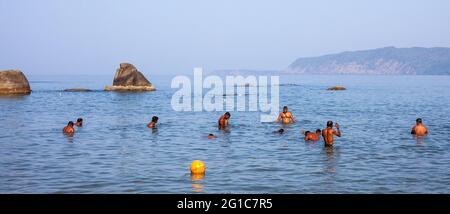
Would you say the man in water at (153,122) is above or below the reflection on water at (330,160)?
above

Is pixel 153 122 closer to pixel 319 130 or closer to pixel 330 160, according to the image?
pixel 319 130

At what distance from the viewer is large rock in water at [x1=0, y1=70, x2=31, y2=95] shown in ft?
267

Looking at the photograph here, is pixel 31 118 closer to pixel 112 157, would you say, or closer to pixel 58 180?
pixel 112 157

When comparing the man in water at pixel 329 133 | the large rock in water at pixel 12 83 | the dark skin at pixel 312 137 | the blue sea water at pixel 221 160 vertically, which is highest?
the large rock in water at pixel 12 83

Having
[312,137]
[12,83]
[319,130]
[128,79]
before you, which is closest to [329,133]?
[312,137]

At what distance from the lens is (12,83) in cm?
8288

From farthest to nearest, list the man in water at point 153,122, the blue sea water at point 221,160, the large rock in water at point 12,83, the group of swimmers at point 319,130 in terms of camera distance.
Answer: the large rock in water at point 12,83 → the man in water at point 153,122 → the group of swimmers at point 319,130 → the blue sea water at point 221,160

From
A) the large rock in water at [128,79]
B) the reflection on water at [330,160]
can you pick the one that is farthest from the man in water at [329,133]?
the large rock in water at [128,79]

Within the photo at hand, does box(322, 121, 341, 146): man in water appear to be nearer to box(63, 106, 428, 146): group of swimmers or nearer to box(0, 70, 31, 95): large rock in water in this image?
box(63, 106, 428, 146): group of swimmers

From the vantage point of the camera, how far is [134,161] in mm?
23547

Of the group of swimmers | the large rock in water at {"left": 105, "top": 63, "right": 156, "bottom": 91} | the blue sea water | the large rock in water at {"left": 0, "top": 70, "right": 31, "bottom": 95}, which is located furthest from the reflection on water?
the large rock in water at {"left": 105, "top": 63, "right": 156, "bottom": 91}

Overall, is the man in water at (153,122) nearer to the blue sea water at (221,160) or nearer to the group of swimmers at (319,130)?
the group of swimmers at (319,130)

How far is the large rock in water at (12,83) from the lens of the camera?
8131 centimetres

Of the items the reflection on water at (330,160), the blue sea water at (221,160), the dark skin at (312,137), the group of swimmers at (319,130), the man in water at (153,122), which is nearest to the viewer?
the blue sea water at (221,160)
